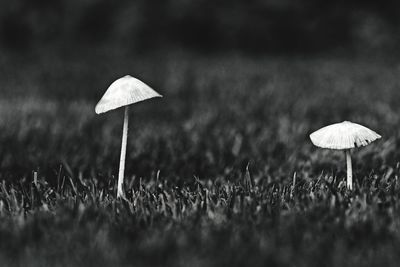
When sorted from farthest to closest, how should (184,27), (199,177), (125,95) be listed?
(184,27)
(199,177)
(125,95)

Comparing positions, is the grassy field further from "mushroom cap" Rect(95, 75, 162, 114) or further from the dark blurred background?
the dark blurred background

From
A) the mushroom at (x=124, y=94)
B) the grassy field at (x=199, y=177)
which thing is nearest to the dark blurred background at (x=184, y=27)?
the grassy field at (x=199, y=177)

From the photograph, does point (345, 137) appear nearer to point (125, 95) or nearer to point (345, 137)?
point (345, 137)

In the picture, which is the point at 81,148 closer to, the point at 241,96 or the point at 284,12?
the point at 241,96

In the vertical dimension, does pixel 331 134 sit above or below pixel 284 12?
below

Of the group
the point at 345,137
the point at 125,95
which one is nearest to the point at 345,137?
the point at 345,137

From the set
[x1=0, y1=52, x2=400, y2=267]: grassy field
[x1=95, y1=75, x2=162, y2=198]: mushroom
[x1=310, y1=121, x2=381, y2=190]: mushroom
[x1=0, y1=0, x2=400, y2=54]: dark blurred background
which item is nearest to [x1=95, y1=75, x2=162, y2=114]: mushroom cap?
[x1=95, y1=75, x2=162, y2=198]: mushroom

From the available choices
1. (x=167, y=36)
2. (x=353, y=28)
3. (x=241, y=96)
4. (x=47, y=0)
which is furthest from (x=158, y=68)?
(x=353, y=28)

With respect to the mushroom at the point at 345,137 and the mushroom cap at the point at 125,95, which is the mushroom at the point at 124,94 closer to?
the mushroom cap at the point at 125,95
